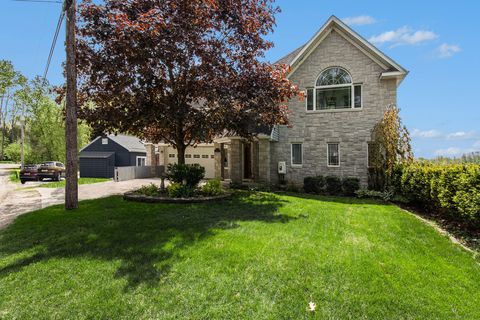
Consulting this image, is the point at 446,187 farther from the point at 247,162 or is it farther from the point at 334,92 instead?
the point at 247,162

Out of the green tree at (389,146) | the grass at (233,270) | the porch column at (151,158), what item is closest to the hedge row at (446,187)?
the grass at (233,270)

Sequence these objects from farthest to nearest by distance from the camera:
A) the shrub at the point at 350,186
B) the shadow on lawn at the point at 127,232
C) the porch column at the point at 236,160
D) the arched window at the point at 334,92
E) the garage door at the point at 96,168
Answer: the garage door at the point at 96,168 → the porch column at the point at 236,160 → the arched window at the point at 334,92 → the shrub at the point at 350,186 → the shadow on lawn at the point at 127,232

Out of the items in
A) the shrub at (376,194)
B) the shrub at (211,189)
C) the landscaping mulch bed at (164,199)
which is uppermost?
the shrub at (211,189)

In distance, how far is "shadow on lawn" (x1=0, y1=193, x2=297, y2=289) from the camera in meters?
5.51

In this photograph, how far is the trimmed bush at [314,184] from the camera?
14.8 metres

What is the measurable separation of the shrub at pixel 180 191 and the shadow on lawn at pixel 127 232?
3.77 ft

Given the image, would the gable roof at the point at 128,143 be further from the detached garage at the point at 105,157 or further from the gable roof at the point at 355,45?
the gable roof at the point at 355,45

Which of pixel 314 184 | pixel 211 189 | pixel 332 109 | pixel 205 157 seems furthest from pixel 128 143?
pixel 332 109

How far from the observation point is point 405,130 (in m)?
13.4

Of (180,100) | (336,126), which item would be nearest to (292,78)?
(336,126)

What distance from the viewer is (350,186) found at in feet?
46.8

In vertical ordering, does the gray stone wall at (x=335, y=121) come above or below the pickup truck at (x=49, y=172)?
above

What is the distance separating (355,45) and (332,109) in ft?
11.1

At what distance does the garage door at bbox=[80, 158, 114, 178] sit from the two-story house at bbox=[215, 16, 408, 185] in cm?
1600
